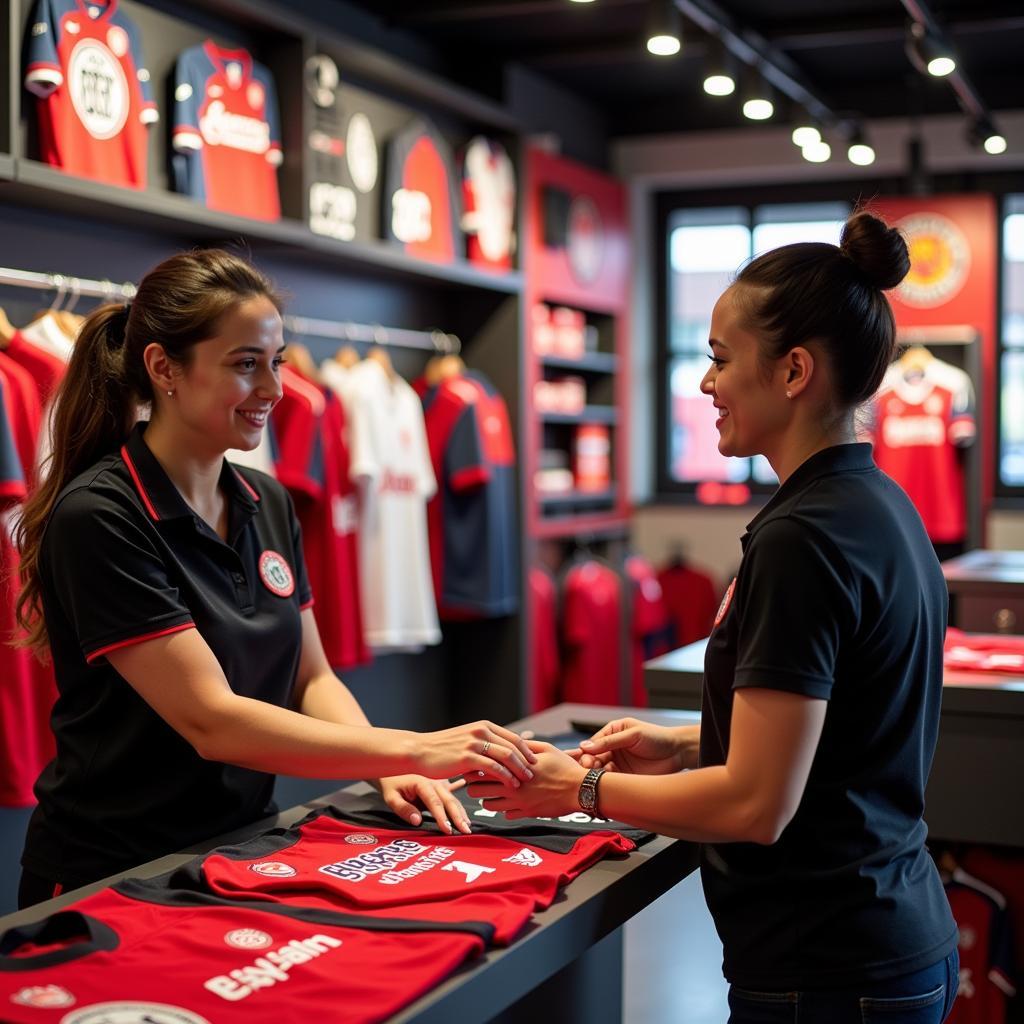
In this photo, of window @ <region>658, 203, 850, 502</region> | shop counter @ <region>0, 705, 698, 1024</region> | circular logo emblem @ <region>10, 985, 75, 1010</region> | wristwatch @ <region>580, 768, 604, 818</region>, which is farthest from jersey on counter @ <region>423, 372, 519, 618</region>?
circular logo emblem @ <region>10, 985, 75, 1010</region>

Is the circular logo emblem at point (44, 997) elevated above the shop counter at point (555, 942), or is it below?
above

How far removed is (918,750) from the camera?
1.57 meters

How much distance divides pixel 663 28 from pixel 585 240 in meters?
2.85

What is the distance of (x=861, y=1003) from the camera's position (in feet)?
4.93

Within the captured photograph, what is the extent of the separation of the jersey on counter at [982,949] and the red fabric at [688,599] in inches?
167

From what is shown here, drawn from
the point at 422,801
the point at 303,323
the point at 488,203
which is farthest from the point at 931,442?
A: the point at 422,801

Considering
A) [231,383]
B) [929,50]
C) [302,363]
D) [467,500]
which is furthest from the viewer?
[467,500]

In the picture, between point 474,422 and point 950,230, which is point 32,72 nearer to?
point 474,422

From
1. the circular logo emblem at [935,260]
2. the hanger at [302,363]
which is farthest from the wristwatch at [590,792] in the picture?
the circular logo emblem at [935,260]

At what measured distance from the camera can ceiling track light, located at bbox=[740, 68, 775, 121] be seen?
4.89 metres

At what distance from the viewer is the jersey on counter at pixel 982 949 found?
120 inches

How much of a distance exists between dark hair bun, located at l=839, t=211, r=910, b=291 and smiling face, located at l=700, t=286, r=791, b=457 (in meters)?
0.15

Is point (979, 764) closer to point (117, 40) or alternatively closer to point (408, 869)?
point (408, 869)

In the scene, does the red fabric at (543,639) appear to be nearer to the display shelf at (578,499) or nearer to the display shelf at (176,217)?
the display shelf at (578,499)
